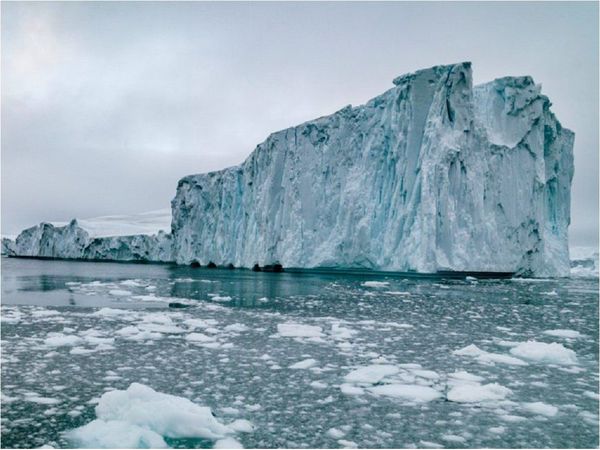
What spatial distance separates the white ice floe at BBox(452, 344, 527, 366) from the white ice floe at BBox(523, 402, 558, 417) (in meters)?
1.81

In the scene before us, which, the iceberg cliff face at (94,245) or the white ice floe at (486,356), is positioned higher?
the iceberg cliff face at (94,245)

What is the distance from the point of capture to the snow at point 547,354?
660 centimetres

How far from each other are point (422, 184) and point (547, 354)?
2172 cm

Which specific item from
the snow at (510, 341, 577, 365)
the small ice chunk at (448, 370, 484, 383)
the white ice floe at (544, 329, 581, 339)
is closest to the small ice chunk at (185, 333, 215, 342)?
the small ice chunk at (448, 370, 484, 383)

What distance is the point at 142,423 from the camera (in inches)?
148

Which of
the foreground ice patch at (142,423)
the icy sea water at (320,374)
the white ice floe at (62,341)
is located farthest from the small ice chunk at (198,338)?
the foreground ice patch at (142,423)

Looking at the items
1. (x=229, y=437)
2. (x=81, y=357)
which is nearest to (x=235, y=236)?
(x=81, y=357)

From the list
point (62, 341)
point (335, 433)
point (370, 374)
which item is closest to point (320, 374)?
point (370, 374)

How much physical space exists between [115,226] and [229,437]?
6750 centimetres

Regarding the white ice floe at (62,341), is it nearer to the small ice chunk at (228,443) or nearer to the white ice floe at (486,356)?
the small ice chunk at (228,443)

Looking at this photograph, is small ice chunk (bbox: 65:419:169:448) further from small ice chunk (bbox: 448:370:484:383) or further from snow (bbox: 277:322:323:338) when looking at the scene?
snow (bbox: 277:322:323:338)

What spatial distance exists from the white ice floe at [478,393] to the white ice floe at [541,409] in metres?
0.30

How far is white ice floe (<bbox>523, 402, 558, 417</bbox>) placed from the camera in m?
4.44

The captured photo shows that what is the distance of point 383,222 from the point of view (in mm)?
30531
